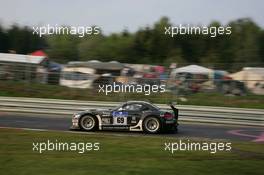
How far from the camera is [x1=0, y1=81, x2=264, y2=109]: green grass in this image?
54.1 ft

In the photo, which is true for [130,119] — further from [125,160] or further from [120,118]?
[125,160]

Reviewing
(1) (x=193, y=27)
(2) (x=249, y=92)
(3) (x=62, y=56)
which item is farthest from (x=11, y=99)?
(1) (x=193, y=27)

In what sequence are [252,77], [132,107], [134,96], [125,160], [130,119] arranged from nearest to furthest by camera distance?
[125,160] < [130,119] < [132,107] < [134,96] < [252,77]

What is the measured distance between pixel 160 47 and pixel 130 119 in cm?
486

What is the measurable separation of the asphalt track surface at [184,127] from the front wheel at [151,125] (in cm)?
24

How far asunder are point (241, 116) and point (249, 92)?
169 centimetres

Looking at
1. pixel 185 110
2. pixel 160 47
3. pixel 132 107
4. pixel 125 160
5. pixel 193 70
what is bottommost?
pixel 125 160

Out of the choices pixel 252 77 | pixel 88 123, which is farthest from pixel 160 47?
pixel 88 123

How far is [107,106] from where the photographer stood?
626 inches

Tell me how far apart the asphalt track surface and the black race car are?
26 centimetres

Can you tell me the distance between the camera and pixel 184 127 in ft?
49.2

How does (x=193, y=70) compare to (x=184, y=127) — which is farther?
(x=193, y=70)

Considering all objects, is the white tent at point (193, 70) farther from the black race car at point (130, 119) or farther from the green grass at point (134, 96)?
the black race car at point (130, 119)

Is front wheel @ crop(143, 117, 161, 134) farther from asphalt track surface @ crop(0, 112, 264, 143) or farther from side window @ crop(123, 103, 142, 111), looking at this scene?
side window @ crop(123, 103, 142, 111)
